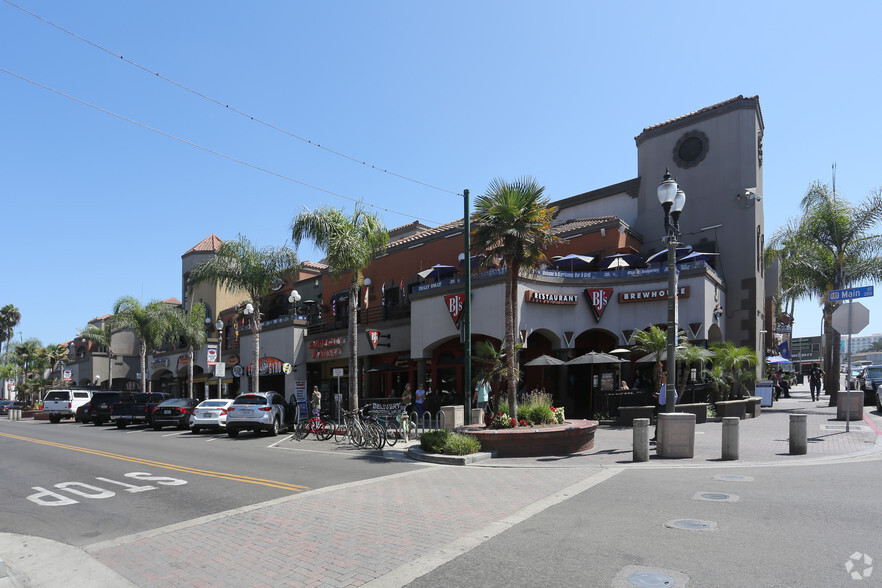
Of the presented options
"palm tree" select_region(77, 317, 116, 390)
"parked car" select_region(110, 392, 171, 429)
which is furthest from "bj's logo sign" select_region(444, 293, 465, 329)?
"palm tree" select_region(77, 317, 116, 390)

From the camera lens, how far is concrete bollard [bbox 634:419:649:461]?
12.8 metres

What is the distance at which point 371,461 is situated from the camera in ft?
46.5

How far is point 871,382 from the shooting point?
26.2 meters

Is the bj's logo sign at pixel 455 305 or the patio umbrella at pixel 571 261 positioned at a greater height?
the patio umbrella at pixel 571 261

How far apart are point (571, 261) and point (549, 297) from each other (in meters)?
3.14

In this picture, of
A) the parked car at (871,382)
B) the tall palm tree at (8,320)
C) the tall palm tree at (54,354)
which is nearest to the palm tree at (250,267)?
the parked car at (871,382)

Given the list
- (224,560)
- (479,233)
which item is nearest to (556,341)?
(479,233)

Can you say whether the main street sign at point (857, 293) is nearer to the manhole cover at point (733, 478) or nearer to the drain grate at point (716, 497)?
the manhole cover at point (733, 478)

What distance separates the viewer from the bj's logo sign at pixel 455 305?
25.1 metres

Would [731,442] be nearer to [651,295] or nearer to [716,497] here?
[716,497]

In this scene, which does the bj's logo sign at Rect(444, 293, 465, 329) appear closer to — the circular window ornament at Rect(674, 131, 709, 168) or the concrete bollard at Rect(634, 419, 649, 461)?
the concrete bollard at Rect(634, 419, 649, 461)

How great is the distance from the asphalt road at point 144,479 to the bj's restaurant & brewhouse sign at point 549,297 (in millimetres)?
10250

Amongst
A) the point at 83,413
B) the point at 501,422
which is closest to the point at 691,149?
the point at 501,422

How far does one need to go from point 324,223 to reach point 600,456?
14.0m
